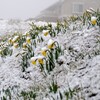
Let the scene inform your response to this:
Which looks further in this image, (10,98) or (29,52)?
(29,52)

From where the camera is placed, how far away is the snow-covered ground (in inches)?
164

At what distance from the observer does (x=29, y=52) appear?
6.59 meters

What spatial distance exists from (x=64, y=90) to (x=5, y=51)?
390 centimetres

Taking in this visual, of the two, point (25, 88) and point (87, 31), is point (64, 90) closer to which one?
point (25, 88)

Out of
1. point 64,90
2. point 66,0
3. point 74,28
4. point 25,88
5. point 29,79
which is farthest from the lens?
point 66,0

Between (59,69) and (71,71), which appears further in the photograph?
(59,69)

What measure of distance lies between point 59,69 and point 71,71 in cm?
39

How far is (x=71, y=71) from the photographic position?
478cm

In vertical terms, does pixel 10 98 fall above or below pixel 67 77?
below

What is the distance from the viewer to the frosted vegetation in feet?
Answer: 13.7

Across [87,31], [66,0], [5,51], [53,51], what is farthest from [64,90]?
[66,0]

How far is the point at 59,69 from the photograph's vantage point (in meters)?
5.12

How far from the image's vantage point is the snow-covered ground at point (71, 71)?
4164 millimetres

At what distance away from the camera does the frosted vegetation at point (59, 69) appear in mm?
4177
